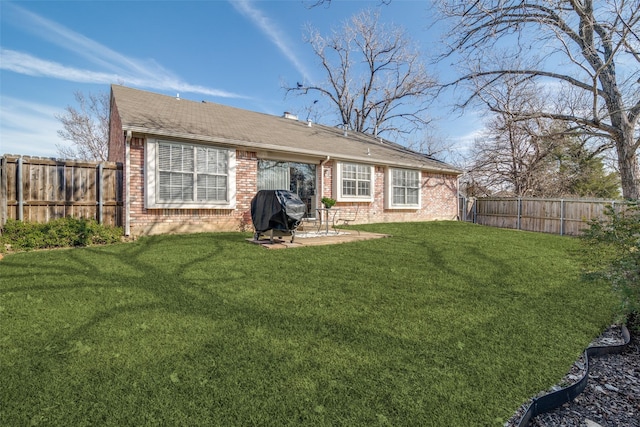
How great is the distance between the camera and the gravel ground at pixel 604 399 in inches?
76.6

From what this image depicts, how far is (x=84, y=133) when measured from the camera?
22.5m

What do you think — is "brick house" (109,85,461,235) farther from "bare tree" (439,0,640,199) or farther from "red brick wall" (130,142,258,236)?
"bare tree" (439,0,640,199)

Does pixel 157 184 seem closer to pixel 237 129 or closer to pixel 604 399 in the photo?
pixel 237 129

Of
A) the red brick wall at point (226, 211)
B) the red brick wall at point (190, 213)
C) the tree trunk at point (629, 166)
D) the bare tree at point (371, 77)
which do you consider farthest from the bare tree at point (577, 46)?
the bare tree at point (371, 77)

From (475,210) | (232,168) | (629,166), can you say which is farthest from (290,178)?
(629,166)

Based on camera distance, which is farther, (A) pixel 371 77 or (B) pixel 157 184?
(A) pixel 371 77

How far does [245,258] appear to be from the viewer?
18.2 feet

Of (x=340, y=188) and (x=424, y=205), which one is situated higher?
(x=340, y=188)

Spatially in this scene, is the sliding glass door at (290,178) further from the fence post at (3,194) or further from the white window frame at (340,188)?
the fence post at (3,194)

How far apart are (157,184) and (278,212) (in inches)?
140

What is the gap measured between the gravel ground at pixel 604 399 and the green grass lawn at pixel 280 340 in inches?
6.0

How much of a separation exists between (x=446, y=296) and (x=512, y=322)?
32.1 inches

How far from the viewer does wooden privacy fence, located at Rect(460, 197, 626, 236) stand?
11.8 m

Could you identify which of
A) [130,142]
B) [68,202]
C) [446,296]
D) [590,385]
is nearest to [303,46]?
[130,142]
